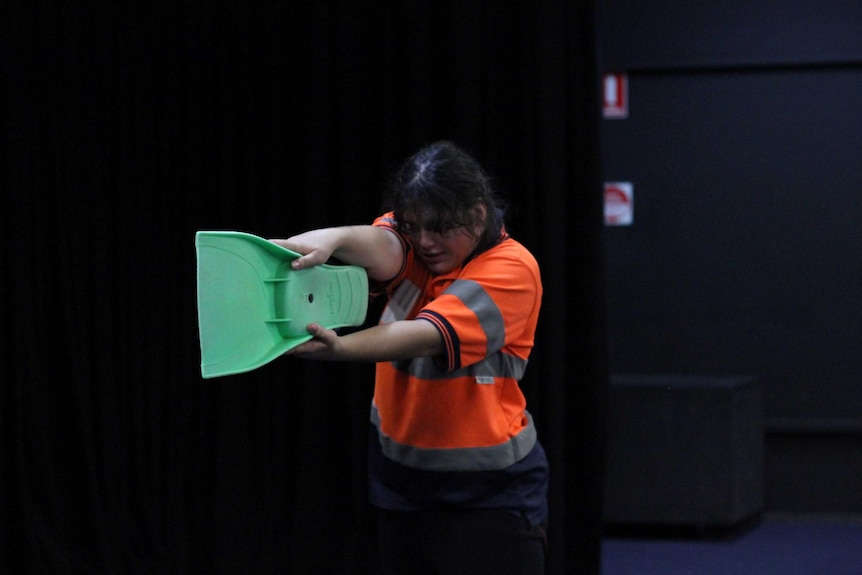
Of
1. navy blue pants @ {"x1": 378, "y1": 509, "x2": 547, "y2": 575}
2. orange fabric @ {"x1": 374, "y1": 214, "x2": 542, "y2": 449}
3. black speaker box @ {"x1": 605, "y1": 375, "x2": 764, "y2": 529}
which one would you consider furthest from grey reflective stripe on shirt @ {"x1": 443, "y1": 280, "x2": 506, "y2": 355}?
black speaker box @ {"x1": 605, "y1": 375, "x2": 764, "y2": 529}

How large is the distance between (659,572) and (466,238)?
1.95m

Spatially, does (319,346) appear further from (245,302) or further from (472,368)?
(472,368)

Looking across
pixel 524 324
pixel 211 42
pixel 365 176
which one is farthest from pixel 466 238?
pixel 211 42

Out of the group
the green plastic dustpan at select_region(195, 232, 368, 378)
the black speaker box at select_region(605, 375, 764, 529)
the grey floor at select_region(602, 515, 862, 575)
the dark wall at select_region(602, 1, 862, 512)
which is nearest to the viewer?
the green plastic dustpan at select_region(195, 232, 368, 378)

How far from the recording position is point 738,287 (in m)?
3.39

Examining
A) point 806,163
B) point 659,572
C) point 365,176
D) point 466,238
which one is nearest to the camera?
point 466,238

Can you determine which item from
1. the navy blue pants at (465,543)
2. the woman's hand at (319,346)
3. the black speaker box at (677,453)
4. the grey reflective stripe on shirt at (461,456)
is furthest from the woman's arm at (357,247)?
the black speaker box at (677,453)

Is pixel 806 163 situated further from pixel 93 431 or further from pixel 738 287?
pixel 93 431

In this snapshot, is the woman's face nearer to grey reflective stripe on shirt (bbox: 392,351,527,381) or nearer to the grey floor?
grey reflective stripe on shirt (bbox: 392,351,527,381)

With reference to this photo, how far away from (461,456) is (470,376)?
0.42 ft

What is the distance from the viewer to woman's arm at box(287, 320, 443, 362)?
1.19 m

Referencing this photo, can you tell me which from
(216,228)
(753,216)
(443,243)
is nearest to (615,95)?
(753,216)

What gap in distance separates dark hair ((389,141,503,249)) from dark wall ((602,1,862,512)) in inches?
81.6

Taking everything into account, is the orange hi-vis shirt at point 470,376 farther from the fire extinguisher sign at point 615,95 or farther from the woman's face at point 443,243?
the fire extinguisher sign at point 615,95
